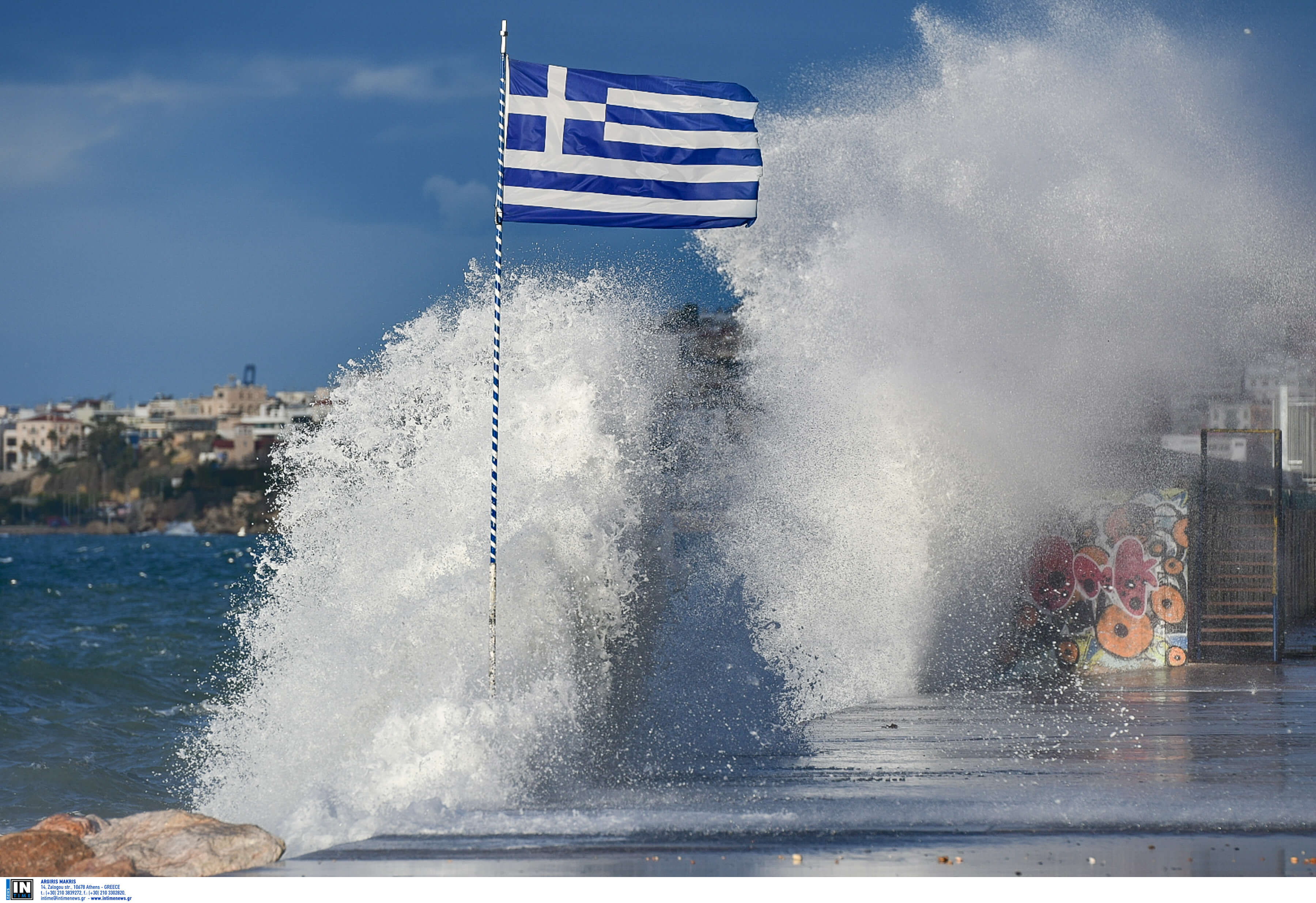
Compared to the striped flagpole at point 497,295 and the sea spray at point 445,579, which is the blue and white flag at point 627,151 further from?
the sea spray at point 445,579

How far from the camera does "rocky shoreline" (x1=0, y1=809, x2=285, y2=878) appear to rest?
5.85 m

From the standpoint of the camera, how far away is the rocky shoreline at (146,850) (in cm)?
585

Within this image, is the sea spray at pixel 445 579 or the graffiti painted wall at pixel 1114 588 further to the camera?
the graffiti painted wall at pixel 1114 588

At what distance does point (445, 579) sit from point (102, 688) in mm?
11382

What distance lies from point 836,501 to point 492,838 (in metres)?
8.08

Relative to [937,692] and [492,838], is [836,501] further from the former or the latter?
[492,838]

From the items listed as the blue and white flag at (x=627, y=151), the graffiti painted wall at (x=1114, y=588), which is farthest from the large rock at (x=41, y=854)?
the graffiti painted wall at (x=1114, y=588)

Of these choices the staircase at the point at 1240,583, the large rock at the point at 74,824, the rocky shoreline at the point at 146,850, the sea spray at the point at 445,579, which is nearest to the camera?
the rocky shoreline at the point at 146,850

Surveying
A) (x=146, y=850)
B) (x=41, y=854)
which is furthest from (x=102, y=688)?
(x=146, y=850)

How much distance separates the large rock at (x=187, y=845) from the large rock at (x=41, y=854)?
139 millimetres

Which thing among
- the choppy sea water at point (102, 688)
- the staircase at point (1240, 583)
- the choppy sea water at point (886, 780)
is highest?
the staircase at point (1240, 583)

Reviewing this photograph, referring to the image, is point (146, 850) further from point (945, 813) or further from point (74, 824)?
point (945, 813)

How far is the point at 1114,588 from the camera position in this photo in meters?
13.6

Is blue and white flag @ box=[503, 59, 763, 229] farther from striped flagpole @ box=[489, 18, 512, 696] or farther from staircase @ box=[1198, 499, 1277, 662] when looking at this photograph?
staircase @ box=[1198, 499, 1277, 662]
